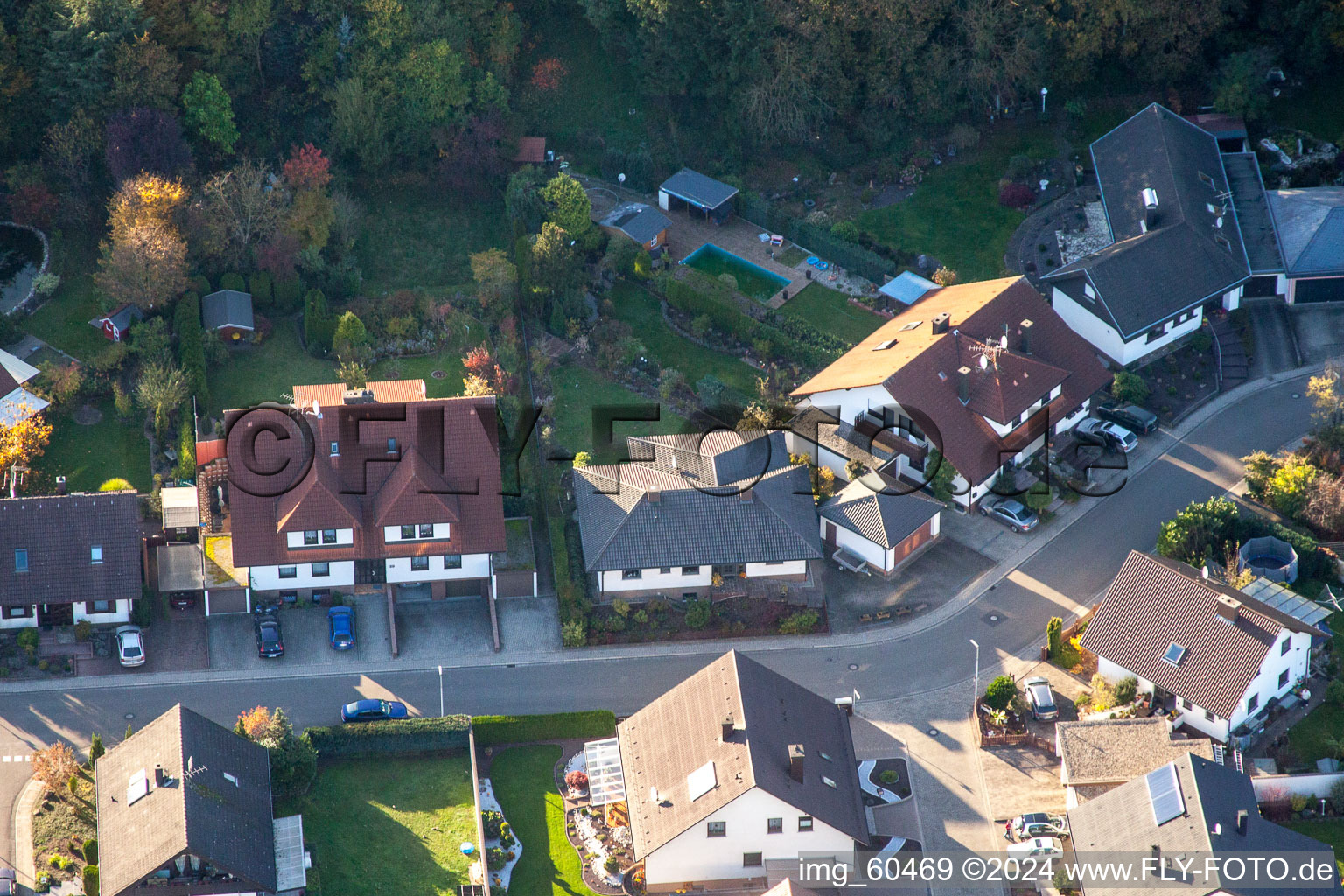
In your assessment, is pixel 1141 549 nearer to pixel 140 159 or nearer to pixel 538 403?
pixel 538 403

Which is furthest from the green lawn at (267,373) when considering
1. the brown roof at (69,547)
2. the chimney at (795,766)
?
the chimney at (795,766)

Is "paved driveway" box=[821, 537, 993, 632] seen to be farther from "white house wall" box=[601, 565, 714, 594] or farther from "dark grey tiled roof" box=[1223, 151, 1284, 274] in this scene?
"dark grey tiled roof" box=[1223, 151, 1284, 274]

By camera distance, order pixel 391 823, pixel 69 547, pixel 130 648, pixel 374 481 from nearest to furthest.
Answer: pixel 391 823 → pixel 130 648 → pixel 69 547 → pixel 374 481

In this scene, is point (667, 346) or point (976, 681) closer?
point (976, 681)

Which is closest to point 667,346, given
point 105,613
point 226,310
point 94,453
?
point 226,310

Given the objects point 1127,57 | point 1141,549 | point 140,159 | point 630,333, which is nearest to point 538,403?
point 630,333

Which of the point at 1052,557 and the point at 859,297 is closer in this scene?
the point at 1052,557

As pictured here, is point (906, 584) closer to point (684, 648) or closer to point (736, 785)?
point (684, 648)
